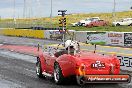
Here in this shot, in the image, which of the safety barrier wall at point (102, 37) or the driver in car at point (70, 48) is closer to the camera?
the driver in car at point (70, 48)

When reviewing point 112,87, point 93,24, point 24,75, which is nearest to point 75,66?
point 112,87

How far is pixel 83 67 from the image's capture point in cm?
1238

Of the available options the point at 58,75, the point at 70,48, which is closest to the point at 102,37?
the point at 70,48

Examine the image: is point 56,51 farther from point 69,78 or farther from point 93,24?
point 93,24

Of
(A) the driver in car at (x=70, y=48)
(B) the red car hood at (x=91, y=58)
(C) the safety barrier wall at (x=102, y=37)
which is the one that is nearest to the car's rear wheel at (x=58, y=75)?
(A) the driver in car at (x=70, y=48)

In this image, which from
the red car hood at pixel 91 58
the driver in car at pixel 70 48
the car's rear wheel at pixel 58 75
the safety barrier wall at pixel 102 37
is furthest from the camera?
the safety barrier wall at pixel 102 37

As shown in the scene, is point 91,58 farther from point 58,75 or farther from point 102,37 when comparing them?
point 102,37

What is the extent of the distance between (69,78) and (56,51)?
1360mm

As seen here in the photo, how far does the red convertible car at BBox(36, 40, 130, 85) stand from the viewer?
12.2 meters

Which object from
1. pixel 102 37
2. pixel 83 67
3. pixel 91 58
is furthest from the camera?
pixel 102 37

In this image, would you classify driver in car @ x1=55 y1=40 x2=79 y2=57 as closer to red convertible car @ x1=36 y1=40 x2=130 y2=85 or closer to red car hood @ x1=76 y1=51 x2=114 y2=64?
red convertible car @ x1=36 y1=40 x2=130 y2=85

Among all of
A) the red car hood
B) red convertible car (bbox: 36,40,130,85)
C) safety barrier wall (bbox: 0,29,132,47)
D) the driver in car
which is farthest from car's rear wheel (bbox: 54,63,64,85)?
safety barrier wall (bbox: 0,29,132,47)

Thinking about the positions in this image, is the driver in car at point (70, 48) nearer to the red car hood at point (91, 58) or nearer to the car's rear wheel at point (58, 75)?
the red car hood at point (91, 58)

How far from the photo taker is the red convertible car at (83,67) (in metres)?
12.2
